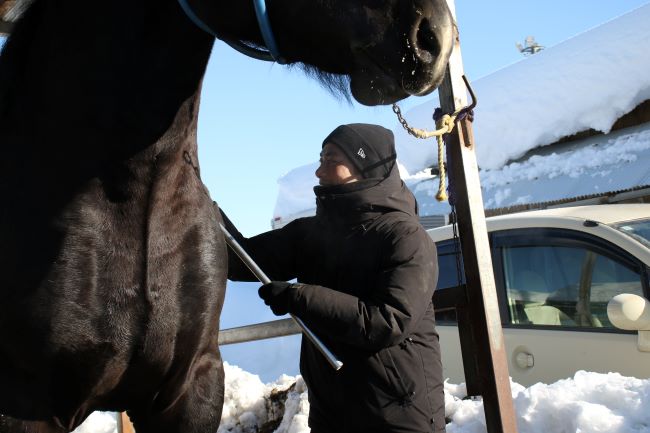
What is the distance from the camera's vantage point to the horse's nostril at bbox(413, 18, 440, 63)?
1.65m

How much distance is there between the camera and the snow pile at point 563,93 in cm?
1154

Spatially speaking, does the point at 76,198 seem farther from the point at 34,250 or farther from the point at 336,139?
the point at 336,139

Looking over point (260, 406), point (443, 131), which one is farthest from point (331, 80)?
point (260, 406)

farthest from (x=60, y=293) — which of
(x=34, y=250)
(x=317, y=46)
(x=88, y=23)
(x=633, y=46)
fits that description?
(x=633, y=46)

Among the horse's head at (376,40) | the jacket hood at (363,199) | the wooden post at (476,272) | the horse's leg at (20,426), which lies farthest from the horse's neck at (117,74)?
the wooden post at (476,272)

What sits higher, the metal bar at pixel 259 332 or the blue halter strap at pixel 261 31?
the blue halter strap at pixel 261 31

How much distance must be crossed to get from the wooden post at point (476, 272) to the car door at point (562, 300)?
4.75ft

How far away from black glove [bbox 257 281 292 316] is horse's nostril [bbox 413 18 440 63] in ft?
3.74

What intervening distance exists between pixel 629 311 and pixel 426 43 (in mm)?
2413

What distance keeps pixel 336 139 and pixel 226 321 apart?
514 inches

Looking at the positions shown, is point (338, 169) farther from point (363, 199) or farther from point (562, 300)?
point (562, 300)

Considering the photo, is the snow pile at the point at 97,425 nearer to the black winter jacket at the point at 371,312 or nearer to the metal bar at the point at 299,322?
the black winter jacket at the point at 371,312

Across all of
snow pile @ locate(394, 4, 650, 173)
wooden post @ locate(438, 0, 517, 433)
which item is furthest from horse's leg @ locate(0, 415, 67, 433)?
snow pile @ locate(394, 4, 650, 173)

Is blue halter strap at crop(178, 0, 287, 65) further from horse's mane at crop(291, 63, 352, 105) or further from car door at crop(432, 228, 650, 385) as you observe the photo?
car door at crop(432, 228, 650, 385)
